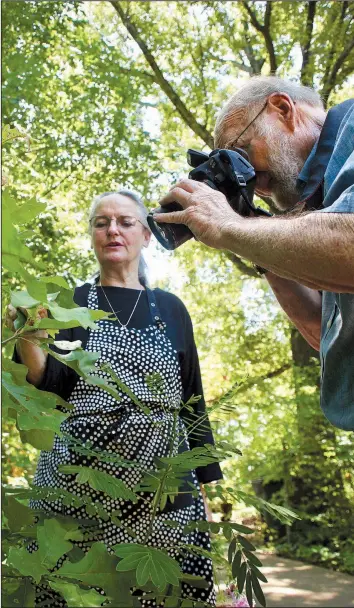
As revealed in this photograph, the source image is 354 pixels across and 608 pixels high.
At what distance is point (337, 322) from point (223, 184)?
1.00 feet

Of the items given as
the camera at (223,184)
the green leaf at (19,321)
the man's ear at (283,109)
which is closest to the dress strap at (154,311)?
the camera at (223,184)

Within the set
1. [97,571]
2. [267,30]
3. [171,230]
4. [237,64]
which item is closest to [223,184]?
[171,230]

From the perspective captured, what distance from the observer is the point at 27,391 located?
28.7 inches

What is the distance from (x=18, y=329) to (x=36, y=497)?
14.1 inches

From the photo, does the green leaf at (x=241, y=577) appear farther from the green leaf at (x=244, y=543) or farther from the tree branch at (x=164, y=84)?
the tree branch at (x=164, y=84)

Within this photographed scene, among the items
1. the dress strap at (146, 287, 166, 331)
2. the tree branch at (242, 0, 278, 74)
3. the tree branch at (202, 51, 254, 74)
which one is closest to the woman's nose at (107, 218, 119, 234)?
the dress strap at (146, 287, 166, 331)

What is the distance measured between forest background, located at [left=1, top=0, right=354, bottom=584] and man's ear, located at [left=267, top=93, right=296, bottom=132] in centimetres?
302

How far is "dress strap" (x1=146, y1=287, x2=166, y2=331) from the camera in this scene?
1.80 meters

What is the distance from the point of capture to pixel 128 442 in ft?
5.12

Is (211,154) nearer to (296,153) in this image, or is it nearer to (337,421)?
(296,153)

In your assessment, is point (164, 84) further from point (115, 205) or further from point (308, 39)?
point (115, 205)

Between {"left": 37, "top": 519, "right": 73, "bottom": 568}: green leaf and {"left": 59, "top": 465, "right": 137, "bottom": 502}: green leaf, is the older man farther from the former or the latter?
{"left": 37, "top": 519, "right": 73, "bottom": 568}: green leaf

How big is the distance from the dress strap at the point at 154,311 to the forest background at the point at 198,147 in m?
→ 2.57

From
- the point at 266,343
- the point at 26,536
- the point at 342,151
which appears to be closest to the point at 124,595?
the point at 26,536
